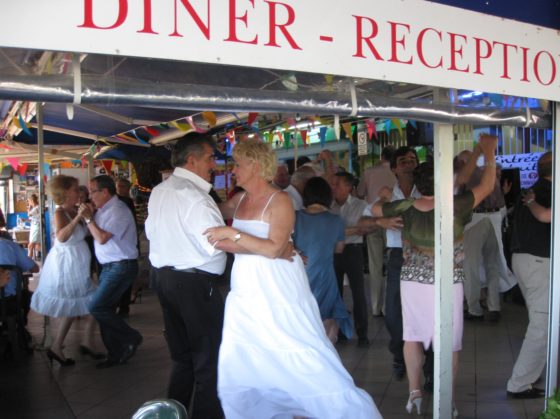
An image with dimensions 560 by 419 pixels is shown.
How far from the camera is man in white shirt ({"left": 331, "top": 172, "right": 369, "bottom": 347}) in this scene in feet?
19.9

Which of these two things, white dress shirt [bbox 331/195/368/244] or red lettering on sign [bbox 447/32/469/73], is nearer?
red lettering on sign [bbox 447/32/469/73]

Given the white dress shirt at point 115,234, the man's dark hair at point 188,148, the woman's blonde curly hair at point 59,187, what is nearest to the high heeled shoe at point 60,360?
the white dress shirt at point 115,234

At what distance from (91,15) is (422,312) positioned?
114 inches

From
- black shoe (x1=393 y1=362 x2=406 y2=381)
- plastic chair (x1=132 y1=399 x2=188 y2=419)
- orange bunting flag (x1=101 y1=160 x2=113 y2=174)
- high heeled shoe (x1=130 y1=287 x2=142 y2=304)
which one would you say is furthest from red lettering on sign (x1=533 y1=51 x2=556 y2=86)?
orange bunting flag (x1=101 y1=160 x2=113 y2=174)

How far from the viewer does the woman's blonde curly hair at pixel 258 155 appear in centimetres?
344

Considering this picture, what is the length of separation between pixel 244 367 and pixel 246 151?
1203mm

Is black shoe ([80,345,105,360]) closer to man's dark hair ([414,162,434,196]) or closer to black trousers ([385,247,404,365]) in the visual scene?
black trousers ([385,247,404,365])

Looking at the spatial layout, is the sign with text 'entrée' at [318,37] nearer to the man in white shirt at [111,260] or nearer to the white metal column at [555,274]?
the white metal column at [555,274]

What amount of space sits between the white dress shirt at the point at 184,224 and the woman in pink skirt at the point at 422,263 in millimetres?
1315

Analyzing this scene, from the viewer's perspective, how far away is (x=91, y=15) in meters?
2.02

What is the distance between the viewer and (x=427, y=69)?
2.77 meters

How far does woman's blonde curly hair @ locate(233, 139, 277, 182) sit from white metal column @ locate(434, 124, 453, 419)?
36.7 inches

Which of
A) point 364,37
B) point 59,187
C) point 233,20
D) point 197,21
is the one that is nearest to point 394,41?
point 364,37

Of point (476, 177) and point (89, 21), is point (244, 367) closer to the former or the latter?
point (89, 21)
